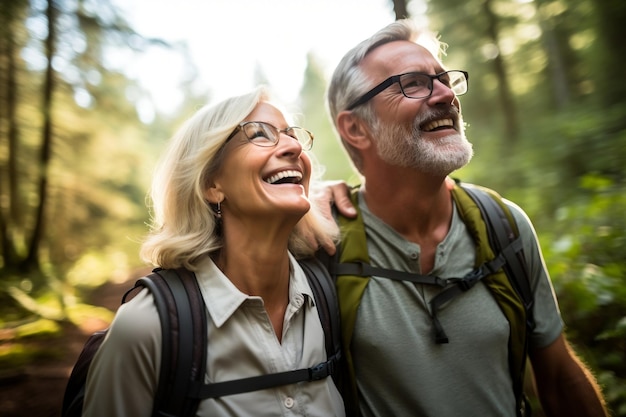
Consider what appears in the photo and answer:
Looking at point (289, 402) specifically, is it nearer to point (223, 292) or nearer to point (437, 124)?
point (223, 292)

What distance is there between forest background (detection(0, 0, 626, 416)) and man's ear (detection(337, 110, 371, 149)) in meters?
1.82

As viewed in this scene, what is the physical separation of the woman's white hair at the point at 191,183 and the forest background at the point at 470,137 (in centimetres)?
238

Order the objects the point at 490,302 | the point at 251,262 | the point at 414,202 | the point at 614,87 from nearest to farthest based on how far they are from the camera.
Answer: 1. the point at 251,262
2. the point at 490,302
3. the point at 414,202
4. the point at 614,87

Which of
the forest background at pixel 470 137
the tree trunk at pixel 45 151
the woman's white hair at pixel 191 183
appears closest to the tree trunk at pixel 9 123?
the forest background at pixel 470 137

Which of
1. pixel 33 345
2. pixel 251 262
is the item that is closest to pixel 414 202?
pixel 251 262

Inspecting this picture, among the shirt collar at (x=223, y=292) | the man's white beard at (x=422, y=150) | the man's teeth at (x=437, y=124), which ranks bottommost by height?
the shirt collar at (x=223, y=292)

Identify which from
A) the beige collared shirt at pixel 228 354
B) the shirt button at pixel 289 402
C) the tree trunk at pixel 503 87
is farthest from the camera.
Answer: the tree trunk at pixel 503 87

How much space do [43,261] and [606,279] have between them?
1275 centimetres

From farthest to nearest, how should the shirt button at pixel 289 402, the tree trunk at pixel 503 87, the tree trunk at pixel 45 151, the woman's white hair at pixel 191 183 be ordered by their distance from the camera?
1. the tree trunk at pixel 503 87
2. the tree trunk at pixel 45 151
3. the woman's white hair at pixel 191 183
4. the shirt button at pixel 289 402

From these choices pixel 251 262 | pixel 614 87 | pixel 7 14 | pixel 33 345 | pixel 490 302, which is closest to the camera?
pixel 251 262

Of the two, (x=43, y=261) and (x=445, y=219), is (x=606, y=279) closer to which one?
(x=445, y=219)

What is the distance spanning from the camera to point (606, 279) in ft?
12.7

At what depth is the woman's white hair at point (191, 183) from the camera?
2.16m

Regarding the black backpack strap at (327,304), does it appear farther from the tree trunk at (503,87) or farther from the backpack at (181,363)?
the tree trunk at (503,87)
